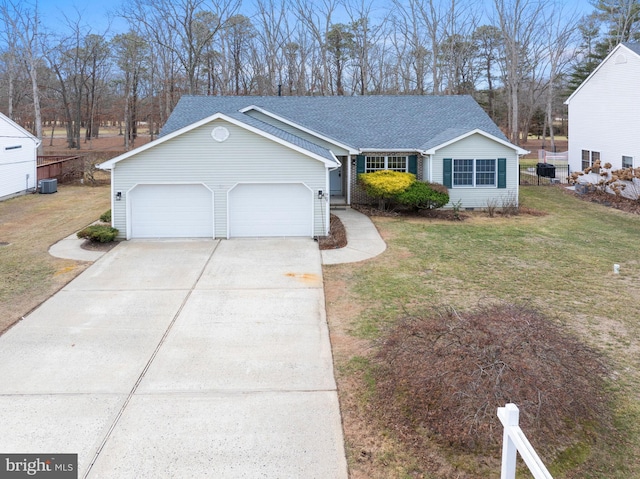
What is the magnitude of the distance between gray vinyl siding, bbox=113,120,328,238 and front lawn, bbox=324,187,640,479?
10.1 feet

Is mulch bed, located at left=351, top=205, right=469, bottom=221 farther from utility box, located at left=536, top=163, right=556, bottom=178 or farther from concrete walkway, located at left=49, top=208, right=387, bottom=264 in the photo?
utility box, located at left=536, top=163, right=556, bottom=178

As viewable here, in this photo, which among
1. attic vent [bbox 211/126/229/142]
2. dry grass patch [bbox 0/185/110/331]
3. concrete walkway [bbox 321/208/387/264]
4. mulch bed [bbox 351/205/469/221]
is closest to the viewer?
dry grass patch [bbox 0/185/110/331]

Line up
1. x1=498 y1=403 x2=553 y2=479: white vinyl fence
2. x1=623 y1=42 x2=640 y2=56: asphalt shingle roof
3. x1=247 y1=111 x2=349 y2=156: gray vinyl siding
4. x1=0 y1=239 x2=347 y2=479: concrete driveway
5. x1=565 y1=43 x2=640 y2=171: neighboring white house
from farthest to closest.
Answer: x1=565 y1=43 x2=640 y2=171: neighboring white house → x1=623 y1=42 x2=640 y2=56: asphalt shingle roof → x1=247 y1=111 x2=349 y2=156: gray vinyl siding → x1=0 y1=239 x2=347 y2=479: concrete driveway → x1=498 y1=403 x2=553 y2=479: white vinyl fence

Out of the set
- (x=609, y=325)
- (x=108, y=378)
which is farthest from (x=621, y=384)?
(x=108, y=378)

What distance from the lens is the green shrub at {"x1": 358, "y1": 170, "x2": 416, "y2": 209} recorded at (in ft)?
63.9

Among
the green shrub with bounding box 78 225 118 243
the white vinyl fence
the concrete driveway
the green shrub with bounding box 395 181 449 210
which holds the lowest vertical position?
the concrete driveway

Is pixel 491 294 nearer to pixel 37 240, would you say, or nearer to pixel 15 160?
pixel 37 240

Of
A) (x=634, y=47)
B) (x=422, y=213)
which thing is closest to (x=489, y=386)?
(x=422, y=213)

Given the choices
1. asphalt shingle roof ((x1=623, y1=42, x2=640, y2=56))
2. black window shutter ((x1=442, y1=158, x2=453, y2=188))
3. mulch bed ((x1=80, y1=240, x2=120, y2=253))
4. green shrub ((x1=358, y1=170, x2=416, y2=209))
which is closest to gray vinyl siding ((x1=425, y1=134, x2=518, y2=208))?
black window shutter ((x1=442, y1=158, x2=453, y2=188))

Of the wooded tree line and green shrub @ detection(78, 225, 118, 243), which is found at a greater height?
the wooded tree line

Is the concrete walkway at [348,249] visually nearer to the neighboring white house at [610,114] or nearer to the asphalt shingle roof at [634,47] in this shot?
the neighboring white house at [610,114]

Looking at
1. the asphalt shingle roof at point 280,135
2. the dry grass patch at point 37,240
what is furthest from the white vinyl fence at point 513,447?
the asphalt shingle roof at point 280,135

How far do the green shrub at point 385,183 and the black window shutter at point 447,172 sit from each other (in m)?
1.10

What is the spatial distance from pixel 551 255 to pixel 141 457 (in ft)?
37.3
